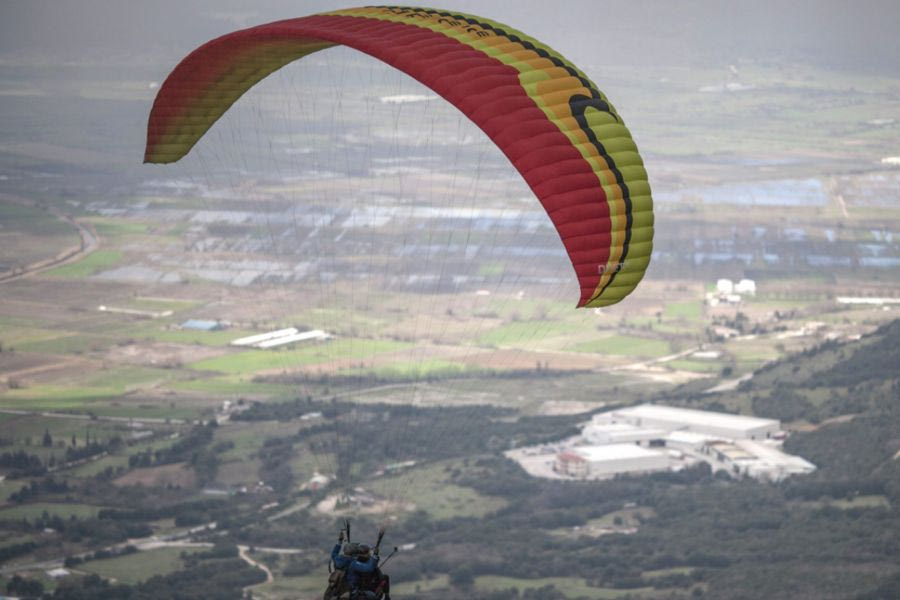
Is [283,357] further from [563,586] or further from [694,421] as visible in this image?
[563,586]

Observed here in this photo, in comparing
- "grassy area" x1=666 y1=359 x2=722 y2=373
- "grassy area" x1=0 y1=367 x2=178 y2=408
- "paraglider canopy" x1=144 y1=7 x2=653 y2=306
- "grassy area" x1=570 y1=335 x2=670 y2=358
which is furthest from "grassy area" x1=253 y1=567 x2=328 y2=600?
"grassy area" x1=570 y1=335 x2=670 y2=358

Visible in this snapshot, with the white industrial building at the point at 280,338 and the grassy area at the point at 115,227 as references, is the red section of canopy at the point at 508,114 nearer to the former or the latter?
the white industrial building at the point at 280,338

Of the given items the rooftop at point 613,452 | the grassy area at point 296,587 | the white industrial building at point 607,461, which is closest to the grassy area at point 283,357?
the rooftop at point 613,452

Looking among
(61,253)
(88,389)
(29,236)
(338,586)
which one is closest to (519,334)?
(88,389)

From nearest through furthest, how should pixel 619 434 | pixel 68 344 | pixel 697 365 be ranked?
pixel 619 434 → pixel 68 344 → pixel 697 365

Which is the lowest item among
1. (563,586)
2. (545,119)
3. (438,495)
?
(563,586)

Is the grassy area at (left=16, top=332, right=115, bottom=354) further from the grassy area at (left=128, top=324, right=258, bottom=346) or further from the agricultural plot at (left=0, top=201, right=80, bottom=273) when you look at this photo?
the agricultural plot at (left=0, top=201, right=80, bottom=273)
